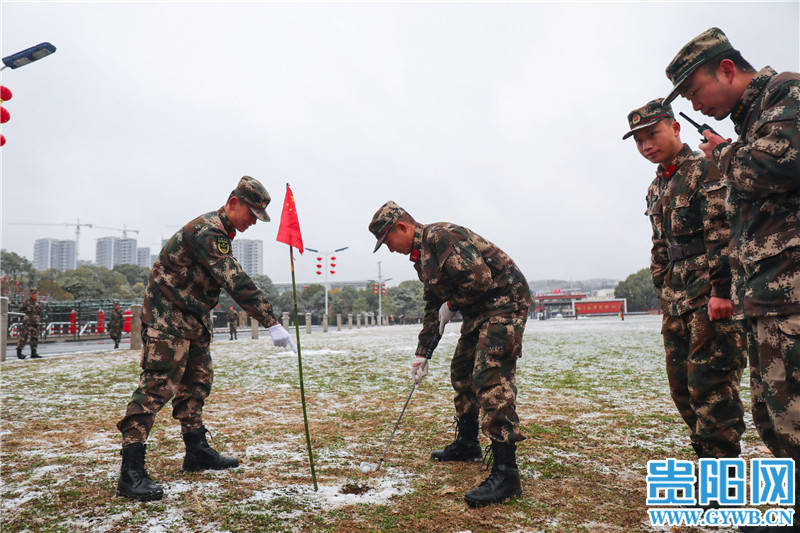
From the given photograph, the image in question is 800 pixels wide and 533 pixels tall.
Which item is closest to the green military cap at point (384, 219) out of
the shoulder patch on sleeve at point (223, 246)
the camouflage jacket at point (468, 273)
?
the camouflage jacket at point (468, 273)

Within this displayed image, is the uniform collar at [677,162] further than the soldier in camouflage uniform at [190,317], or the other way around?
the soldier in camouflage uniform at [190,317]

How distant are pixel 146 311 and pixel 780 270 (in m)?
3.76

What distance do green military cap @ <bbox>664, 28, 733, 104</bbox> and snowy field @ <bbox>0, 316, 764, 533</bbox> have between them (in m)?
2.33

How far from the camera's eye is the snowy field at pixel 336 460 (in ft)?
8.67

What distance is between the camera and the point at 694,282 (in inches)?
112

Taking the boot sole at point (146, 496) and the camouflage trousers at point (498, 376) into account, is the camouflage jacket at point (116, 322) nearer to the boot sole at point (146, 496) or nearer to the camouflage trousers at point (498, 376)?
the boot sole at point (146, 496)

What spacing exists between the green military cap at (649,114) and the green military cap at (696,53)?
2.55 ft

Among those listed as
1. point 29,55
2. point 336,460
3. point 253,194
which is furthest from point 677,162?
point 29,55

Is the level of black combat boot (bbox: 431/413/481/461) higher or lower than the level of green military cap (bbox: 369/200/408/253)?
lower

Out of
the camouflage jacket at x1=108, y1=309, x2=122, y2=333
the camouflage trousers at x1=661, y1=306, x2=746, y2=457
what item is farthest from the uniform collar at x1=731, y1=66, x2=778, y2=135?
the camouflage jacket at x1=108, y1=309, x2=122, y2=333

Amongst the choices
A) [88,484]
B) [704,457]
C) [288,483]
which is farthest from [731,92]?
[88,484]

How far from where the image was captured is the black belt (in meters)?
2.88

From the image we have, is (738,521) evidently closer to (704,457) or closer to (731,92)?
(704,457)

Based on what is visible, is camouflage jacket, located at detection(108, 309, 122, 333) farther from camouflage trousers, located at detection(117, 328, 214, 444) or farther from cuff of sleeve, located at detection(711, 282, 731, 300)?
cuff of sleeve, located at detection(711, 282, 731, 300)
